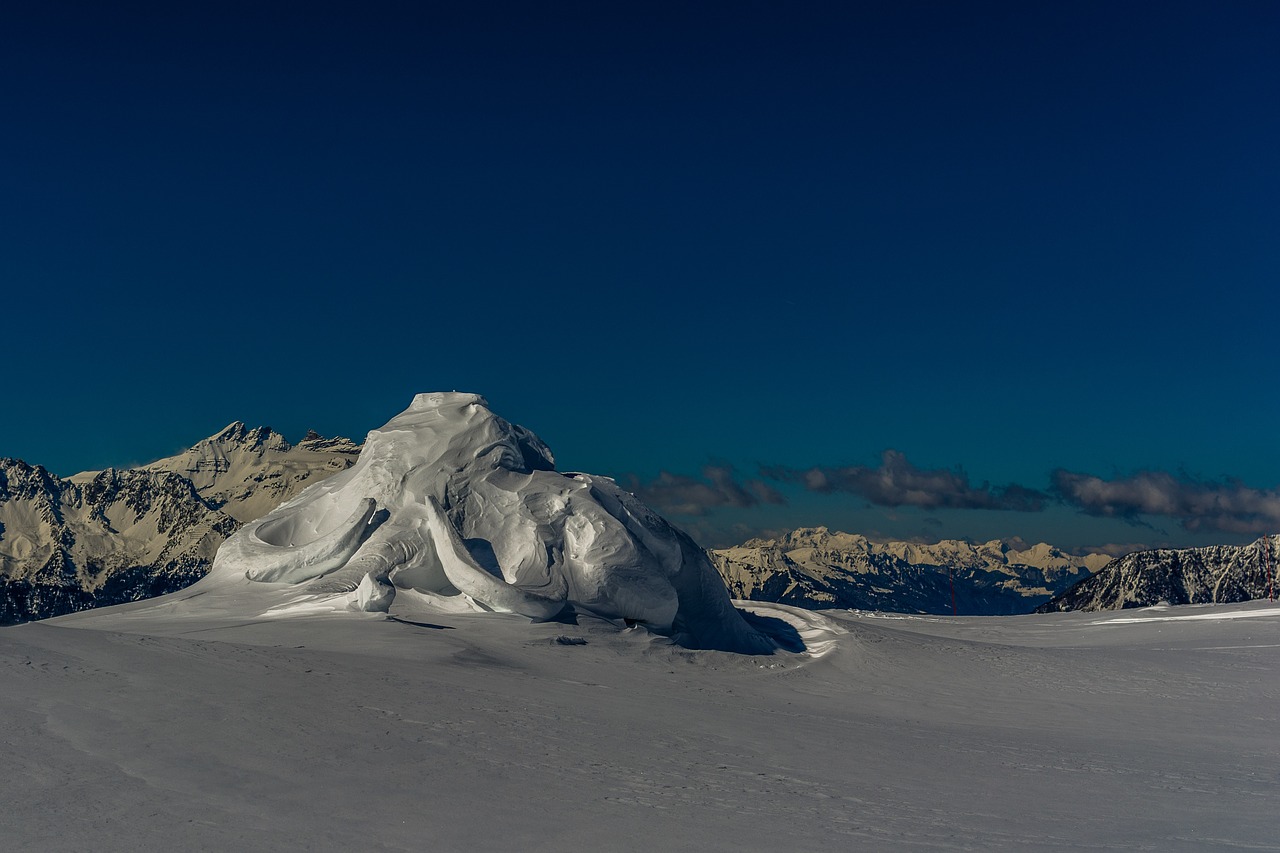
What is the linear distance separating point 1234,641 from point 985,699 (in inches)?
598

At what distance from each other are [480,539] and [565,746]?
17.6 metres

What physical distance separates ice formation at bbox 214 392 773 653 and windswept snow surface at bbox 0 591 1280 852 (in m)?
2.12

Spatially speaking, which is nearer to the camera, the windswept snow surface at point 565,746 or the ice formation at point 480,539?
the windswept snow surface at point 565,746

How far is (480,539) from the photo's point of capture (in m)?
30.7

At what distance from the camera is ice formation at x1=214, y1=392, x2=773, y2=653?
93.9ft

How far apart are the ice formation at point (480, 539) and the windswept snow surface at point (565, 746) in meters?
2.12

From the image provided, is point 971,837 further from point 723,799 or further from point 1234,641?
point 1234,641

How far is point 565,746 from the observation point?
533 inches

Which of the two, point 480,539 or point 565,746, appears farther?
point 480,539

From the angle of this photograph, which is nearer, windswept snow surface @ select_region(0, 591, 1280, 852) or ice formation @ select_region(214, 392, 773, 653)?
windswept snow surface @ select_region(0, 591, 1280, 852)

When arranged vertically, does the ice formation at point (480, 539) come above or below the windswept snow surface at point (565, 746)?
above

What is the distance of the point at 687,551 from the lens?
112ft

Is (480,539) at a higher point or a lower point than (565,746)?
higher

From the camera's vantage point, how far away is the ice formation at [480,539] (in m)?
28.6
